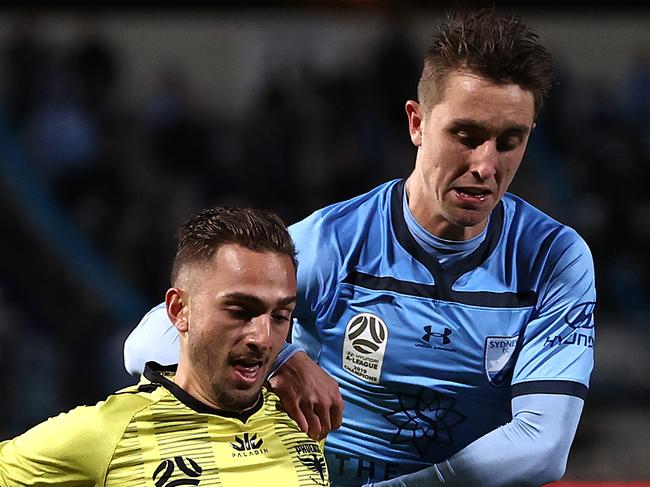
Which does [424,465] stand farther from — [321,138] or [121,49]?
[121,49]

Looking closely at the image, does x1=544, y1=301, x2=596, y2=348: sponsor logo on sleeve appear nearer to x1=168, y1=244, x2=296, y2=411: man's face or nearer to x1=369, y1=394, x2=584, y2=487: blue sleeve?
x1=369, y1=394, x2=584, y2=487: blue sleeve

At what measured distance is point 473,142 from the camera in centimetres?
264

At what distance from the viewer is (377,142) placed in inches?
331

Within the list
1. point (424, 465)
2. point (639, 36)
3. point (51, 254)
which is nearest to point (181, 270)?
point (424, 465)

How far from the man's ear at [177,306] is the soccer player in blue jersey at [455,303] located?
0.26m

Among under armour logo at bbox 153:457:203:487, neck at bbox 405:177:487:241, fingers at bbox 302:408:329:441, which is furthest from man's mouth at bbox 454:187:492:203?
under armour logo at bbox 153:457:203:487

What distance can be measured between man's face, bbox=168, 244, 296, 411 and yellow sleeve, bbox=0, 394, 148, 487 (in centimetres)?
21

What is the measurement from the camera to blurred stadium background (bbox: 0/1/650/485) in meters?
7.43

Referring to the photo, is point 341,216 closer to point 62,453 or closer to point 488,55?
point 488,55

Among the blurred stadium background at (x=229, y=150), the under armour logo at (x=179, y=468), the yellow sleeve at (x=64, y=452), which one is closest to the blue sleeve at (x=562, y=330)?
the under armour logo at (x=179, y=468)

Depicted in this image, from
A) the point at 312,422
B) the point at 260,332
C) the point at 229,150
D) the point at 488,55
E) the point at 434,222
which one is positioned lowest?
the point at 229,150

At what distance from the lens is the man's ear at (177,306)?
2.46 m

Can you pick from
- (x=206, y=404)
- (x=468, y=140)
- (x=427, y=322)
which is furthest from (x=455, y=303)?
(x=206, y=404)

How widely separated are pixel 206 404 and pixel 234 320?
0.20m
